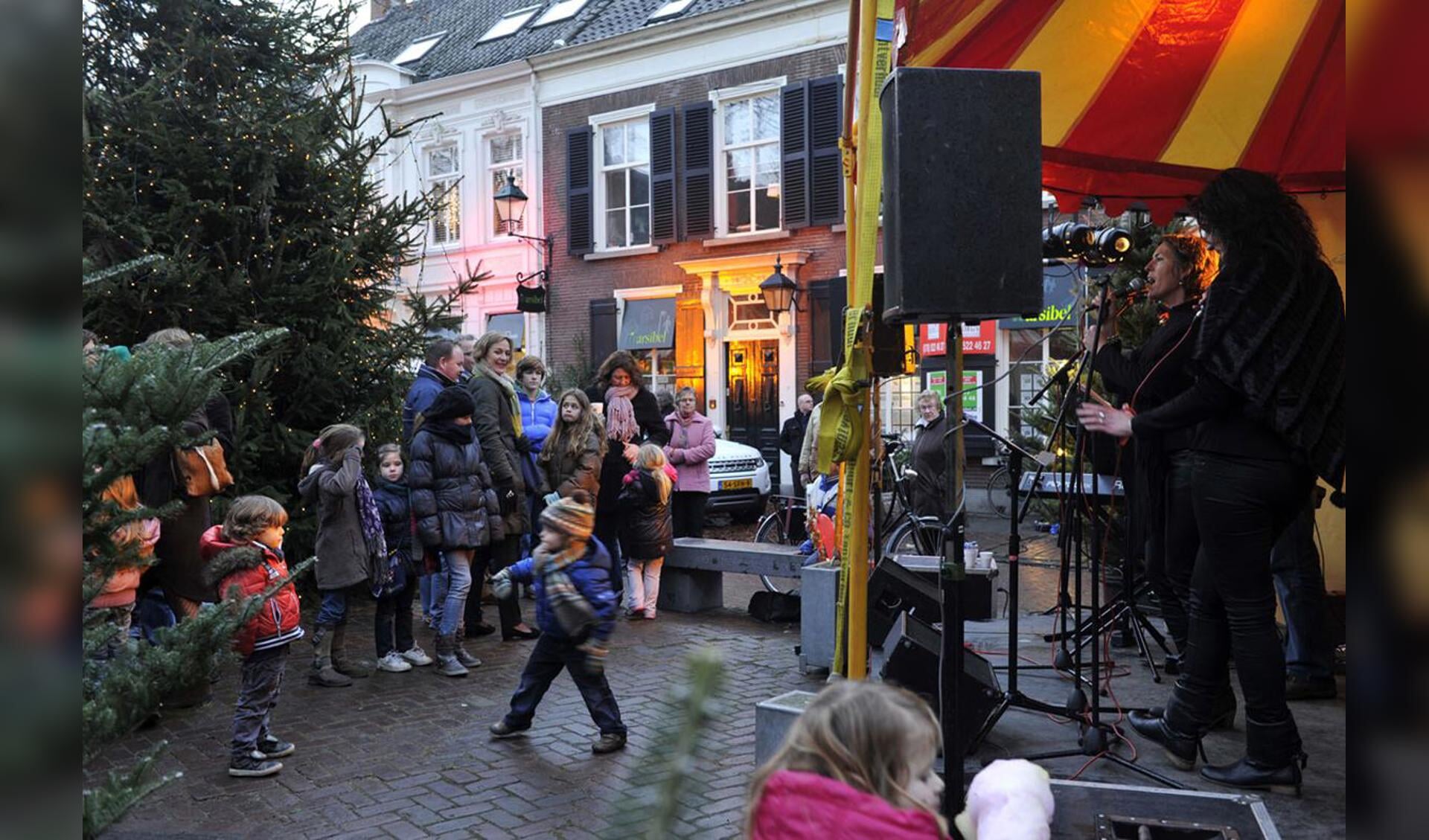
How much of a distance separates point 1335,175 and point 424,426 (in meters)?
5.77

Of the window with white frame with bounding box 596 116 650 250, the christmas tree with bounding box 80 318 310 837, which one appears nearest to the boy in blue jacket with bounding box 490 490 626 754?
the christmas tree with bounding box 80 318 310 837

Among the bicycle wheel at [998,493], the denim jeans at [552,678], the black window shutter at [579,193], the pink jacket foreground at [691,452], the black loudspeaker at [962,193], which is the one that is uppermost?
the black window shutter at [579,193]

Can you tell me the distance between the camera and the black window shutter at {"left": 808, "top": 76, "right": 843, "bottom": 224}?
66.5 ft

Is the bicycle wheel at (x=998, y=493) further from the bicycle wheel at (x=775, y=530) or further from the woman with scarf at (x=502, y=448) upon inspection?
the woman with scarf at (x=502, y=448)

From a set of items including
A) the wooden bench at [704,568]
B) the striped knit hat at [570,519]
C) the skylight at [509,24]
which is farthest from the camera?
the skylight at [509,24]

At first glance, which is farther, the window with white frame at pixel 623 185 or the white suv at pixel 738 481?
the window with white frame at pixel 623 185

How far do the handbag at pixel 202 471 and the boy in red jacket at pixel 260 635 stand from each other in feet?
3.20

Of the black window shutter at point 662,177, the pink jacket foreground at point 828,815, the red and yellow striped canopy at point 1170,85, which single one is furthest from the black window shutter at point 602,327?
the pink jacket foreground at point 828,815

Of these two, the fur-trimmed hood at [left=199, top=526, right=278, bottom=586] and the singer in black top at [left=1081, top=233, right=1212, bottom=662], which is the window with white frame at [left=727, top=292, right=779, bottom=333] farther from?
the singer in black top at [left=1081, top=233, right=1212, bottom=662]

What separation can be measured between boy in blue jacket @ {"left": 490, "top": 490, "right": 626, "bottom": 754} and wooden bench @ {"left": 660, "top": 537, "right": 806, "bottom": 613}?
3090 mm

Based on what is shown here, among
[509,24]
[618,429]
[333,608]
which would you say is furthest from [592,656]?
[509,24]

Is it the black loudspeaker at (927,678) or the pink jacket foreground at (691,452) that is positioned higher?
the pink jacket foreground at (691,452)

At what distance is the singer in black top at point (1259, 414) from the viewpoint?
12.3 feet
